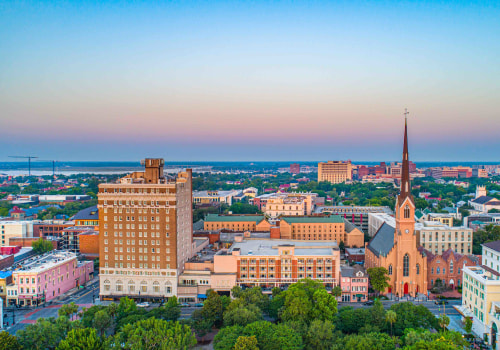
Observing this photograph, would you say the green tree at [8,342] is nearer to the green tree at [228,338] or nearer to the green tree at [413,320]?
the green tree at [228,338]

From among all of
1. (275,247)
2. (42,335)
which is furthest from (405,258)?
(42,335)

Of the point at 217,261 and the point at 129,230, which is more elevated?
the point at 129,230

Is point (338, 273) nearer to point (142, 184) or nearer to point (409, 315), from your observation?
point (409, 315)

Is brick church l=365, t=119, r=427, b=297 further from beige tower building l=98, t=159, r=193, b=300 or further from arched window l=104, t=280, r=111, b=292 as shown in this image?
arched window l=104, t=280, r=111, b=292

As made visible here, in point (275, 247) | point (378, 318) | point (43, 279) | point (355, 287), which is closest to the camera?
point (378, 318)

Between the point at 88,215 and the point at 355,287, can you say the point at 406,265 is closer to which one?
the point at 355,287

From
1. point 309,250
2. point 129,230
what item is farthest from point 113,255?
point 309,250

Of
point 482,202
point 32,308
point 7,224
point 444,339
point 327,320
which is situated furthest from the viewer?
point 482,202
